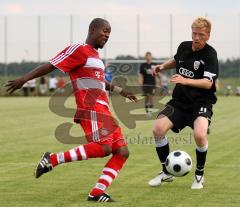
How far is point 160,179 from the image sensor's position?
33.4 feet

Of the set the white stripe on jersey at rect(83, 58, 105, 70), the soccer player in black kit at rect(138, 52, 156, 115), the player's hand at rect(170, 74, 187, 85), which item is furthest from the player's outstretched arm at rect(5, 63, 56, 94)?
the soccer player in black kit at rect(138, 52, 156, 115)

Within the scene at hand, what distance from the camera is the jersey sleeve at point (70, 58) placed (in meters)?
8.34

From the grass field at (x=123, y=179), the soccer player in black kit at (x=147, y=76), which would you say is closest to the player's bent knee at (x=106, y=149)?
the grass field at (x=123, y=179)

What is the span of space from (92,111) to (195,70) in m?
2.03

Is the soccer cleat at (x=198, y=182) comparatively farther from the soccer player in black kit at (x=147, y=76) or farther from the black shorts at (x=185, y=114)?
the soccer player in black kit at (x=147, y=76)

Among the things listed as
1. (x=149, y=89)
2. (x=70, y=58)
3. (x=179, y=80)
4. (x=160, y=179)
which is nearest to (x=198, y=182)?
(x=160, y=179)

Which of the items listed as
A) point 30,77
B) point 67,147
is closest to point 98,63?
point 30,77

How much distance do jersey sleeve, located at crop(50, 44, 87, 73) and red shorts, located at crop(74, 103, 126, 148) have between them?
56 cm

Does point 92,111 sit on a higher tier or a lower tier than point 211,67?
lower

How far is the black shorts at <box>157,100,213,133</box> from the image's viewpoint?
9953 millimetres

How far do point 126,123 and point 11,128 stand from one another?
3836 mm

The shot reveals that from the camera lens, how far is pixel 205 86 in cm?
960

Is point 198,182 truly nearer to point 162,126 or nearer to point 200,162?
point 200,162

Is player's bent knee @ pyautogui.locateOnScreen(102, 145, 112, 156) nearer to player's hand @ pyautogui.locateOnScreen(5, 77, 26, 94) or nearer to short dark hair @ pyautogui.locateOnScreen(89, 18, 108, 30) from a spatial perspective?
player's hand @ pyautogui.locateOnScreen(5, 77, 26, 94)
